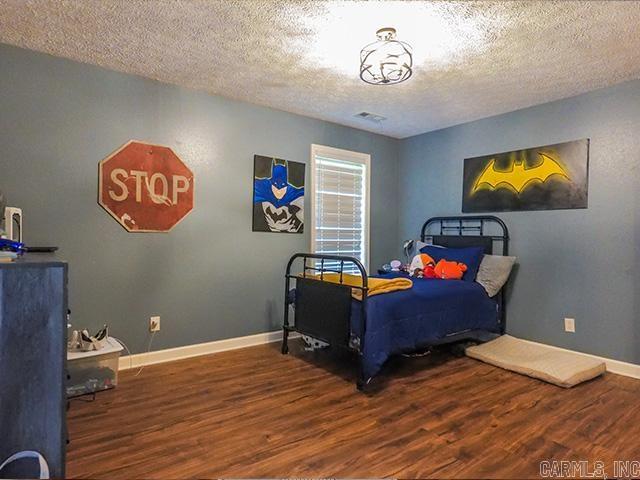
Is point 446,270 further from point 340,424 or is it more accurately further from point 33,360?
point 33,360

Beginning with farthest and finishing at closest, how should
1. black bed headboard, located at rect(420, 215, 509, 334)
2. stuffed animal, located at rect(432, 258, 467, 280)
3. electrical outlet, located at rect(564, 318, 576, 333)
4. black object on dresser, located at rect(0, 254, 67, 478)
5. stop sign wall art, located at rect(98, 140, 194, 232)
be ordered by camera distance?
black bed headboard, located at rect(420, 215, 509, 334)
stuffed animal, located at rect(432, 258, 467, 280)
electrical outlet, located at rect(564, 318, 576, 333)
stop sign wall art, located at rect(98, 140, 194, 232)
black object on dresser, located at rect(0, 254, 67, 478)

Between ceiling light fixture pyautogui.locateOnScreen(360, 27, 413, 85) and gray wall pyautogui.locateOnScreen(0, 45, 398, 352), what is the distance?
1.56 meters

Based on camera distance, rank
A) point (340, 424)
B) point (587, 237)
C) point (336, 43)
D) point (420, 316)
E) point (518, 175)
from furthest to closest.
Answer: point (518, 175) → point (587, 237) → point (420, 316) → point (336, 43) → point (340, 424)

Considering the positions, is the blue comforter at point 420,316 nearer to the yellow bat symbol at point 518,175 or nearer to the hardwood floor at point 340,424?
the hardwood floor at point 340,424

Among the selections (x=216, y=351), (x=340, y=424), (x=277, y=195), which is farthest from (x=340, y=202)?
(x=340, y=424)

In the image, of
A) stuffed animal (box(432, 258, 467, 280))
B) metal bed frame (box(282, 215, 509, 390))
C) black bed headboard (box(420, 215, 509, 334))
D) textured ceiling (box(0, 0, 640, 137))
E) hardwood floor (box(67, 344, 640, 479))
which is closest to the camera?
hardwood floor (box(67, 344, 640, 479))

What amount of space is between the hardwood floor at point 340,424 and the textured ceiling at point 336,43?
2.29 metres

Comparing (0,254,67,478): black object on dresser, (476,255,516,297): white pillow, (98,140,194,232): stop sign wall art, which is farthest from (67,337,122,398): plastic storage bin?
(476,255,516,297): white pillow

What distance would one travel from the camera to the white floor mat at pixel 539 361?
107 inches

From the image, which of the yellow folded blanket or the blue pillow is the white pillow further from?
the yellow folded blanket

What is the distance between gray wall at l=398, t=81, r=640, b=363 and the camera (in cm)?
295

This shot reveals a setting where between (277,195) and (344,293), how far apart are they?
1.44 meters

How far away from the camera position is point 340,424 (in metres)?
2.09

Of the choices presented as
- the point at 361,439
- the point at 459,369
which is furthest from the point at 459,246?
the point at 361,439
